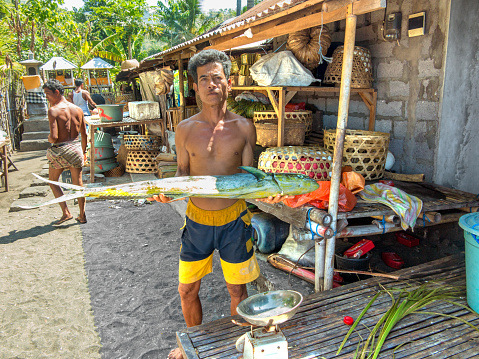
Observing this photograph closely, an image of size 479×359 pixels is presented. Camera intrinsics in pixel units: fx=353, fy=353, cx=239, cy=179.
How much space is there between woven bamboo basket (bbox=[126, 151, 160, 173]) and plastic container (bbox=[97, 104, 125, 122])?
0.91 metres

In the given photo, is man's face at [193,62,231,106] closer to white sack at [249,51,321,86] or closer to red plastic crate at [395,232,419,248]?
white sack at [249,51,321,86]

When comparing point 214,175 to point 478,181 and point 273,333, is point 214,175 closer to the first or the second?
point 273,333

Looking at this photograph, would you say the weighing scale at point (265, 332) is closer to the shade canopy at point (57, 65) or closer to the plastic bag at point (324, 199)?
the plastic bag at point (324, 199)

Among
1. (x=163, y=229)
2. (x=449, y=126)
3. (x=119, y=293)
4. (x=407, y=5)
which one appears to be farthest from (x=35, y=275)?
(x=407, y=5)

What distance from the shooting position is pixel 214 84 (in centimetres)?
242

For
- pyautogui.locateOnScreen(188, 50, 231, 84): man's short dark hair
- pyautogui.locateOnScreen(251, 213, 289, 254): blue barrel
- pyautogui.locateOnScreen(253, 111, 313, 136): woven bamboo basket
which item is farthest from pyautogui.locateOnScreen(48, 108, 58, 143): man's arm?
pyautogui.locateOnScreen(188, 50, 231, 84): man's short dark hair

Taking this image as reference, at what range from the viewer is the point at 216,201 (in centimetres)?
250

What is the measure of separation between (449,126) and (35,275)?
16.3 feet

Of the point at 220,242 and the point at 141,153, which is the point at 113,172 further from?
the point at 220,242

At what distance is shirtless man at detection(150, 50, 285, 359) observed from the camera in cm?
251

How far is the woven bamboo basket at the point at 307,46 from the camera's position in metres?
4.61

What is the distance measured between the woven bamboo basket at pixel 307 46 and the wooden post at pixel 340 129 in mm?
2216

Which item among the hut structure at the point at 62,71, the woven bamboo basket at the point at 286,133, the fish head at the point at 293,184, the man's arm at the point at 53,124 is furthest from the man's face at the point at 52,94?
the hut structure at the point at 62,71

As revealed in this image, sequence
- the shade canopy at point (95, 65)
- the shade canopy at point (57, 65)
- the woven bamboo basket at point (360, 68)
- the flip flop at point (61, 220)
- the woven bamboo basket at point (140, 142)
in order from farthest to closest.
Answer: the shade canopy at point (95, 65) → the shade canopy at point (57, 65) → the woven bamboo basket at point (140, 142) → the flip flop at point (61, 220) → the woven bamboo basket at point (360, 68)
